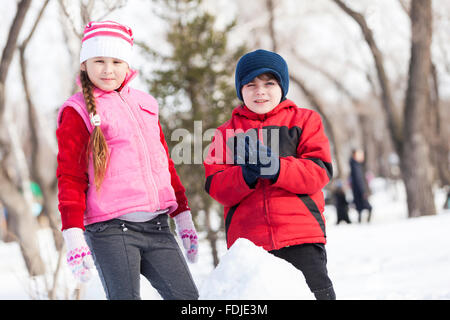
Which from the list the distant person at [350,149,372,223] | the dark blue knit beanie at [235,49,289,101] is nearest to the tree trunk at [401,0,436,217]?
the distant person at [350,149,372,223]

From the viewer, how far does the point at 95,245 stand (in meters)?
2.03

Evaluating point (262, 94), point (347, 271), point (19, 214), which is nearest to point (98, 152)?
point (262, 94)

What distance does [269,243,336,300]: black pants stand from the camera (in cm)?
209

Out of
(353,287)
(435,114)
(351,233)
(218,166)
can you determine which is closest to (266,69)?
(218,166)

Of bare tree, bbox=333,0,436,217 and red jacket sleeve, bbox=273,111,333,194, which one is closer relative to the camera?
red jacket sleeve, bbox=273,111,333,194

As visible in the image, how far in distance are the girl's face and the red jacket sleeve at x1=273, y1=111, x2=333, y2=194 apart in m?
0.85

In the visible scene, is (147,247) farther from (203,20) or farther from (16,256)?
(16,256)

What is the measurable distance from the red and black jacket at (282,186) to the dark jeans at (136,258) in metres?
0.29

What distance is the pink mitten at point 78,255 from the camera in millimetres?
1895

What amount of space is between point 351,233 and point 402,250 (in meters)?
2.09

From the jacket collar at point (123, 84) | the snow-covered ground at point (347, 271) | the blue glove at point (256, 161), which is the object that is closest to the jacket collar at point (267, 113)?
the blue glove at point (256, 161)

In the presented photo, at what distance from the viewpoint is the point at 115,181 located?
2047 millimetres

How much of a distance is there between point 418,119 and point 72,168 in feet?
25.5

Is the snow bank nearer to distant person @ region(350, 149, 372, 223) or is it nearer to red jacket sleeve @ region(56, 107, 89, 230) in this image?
red jacket sleeve @ region(56, 107, 89, 230)
